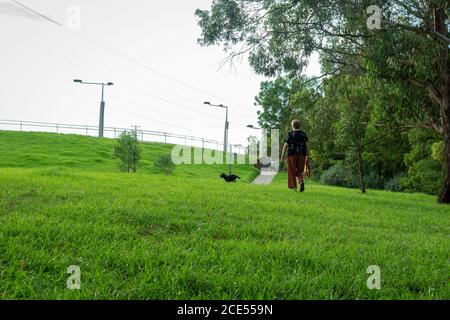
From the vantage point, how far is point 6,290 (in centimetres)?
362

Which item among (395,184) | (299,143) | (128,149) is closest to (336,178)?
(395,184)

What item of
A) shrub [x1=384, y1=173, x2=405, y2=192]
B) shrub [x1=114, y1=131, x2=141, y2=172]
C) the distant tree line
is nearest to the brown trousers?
the distant tree line

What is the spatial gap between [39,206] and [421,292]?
19.5 ft

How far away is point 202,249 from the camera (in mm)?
5055

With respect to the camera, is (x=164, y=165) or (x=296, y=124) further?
(x=164, y=165)

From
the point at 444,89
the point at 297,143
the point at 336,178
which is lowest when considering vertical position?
the point at 336,178

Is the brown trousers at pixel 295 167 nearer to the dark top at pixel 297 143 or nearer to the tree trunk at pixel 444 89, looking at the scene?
the dark top at pixel 297 143

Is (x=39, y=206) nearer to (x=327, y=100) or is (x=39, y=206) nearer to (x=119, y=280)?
(x=119, y=280)

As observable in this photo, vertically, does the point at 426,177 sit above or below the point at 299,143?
below

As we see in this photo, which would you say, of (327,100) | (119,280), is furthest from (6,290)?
(327,100)

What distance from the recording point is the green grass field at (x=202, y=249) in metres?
3.87

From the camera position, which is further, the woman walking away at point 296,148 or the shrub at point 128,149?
the shrub at point 128,149

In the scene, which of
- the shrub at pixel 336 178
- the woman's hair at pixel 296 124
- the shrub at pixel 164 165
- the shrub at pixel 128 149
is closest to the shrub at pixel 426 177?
the shrub at pixel 336 178

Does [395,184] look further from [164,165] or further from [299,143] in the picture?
[299,143]
